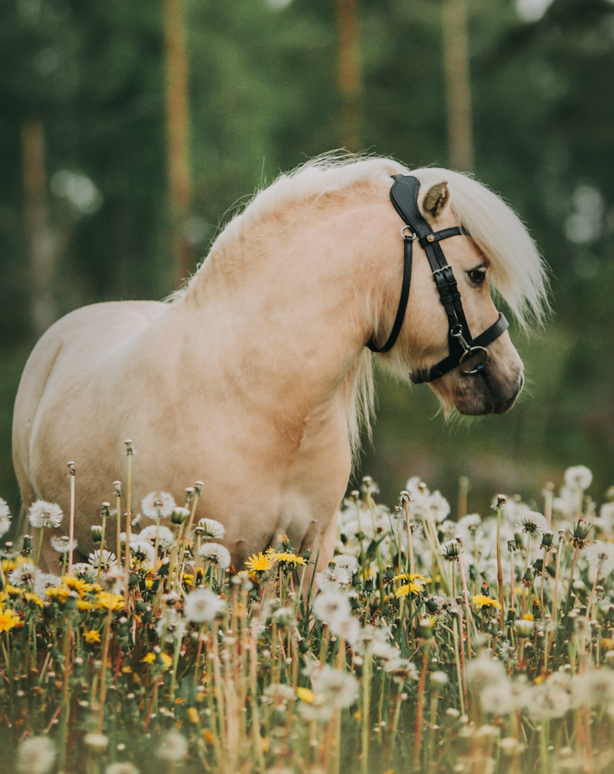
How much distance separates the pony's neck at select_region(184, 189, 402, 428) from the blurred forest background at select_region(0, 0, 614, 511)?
22.7 feet

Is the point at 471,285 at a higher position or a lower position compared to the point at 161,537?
higher

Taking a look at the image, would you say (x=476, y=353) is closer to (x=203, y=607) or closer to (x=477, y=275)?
(x=477, y=275)

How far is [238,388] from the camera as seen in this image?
3266mm

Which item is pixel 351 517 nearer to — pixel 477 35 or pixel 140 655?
pixel 140 655

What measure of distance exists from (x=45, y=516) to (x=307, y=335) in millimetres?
1296

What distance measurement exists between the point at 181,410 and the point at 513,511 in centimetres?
244

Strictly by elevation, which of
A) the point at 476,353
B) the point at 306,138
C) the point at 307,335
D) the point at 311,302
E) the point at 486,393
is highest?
the point at 306,138

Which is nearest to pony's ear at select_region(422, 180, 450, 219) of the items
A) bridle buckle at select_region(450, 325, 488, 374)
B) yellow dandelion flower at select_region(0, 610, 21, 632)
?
bridle buckle at select_region(450, 325, 488, 374)

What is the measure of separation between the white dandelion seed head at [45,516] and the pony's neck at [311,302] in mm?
945

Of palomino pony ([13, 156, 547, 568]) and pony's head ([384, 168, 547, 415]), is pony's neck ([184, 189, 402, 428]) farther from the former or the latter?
pony's head ([384, 168, 547, 415])

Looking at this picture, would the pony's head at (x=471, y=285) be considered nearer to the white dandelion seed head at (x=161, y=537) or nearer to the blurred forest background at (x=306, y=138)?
the white dandelion seed head at (x=161, y=537)

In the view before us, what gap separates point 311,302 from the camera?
320cm

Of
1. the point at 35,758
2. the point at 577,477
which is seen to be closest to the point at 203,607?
the point at 35,758

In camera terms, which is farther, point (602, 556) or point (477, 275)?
point (477, 275)
